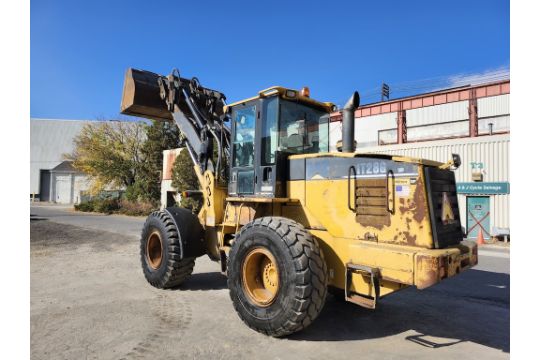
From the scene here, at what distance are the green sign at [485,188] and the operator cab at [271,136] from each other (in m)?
14.1

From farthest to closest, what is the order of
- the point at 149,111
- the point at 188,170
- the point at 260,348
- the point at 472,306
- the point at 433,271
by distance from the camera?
the point at 188,170 → the point at 149,111 → the point at 472,306 → the point at 260,348 → the point at 433,271

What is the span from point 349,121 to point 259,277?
7.50ft

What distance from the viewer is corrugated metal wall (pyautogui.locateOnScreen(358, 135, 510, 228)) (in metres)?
16.4

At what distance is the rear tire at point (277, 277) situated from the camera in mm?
3947

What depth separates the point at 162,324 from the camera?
4.57m

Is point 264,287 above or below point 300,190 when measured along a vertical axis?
below

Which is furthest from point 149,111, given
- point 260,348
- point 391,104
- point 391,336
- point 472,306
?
point 391,104

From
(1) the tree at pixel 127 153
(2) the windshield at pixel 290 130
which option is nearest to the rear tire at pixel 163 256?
(2) the windshield at pixel 290 130

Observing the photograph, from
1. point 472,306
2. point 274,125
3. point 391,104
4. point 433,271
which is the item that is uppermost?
point 391,104

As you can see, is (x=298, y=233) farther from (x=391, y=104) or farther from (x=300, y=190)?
(x=391, y=104)

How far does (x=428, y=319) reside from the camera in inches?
198

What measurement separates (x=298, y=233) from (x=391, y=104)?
66.2 ft

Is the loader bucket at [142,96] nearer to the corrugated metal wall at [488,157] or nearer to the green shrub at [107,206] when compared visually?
the corrugated metal wall at [488,157]

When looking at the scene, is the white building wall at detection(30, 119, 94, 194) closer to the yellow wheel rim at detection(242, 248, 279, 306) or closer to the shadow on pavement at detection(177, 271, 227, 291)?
the shadow on pavement at detection(177, 271, 227, 291)
